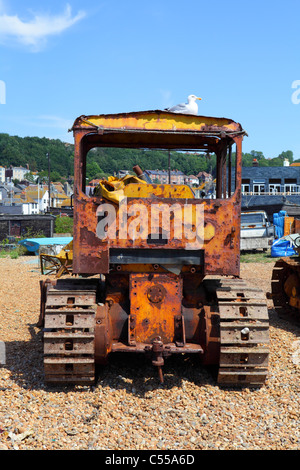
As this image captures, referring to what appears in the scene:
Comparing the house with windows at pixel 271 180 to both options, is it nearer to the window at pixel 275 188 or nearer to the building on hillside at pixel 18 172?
the window at pixel 275 188

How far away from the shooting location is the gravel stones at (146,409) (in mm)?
4145

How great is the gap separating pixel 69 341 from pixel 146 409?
3.62 ft

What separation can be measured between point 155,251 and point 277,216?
2488 cm

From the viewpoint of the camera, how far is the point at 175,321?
539cm

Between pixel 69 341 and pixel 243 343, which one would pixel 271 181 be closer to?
pixel 243 343

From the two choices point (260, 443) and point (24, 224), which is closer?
point (260, 443)

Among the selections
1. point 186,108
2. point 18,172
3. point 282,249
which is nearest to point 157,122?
point 186,108

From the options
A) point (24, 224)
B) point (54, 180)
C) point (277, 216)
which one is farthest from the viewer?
point (54, 180)

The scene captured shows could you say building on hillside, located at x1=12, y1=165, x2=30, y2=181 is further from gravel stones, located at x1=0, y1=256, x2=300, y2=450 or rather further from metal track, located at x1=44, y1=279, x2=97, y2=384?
metal track, located at x1=44, y1=279, x2=97, y2=384

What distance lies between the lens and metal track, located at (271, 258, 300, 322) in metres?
9.01

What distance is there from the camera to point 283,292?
9.59 metres

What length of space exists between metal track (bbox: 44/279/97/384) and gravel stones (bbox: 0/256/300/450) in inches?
8.5
